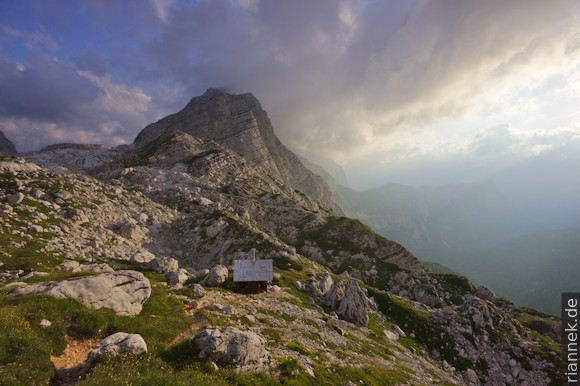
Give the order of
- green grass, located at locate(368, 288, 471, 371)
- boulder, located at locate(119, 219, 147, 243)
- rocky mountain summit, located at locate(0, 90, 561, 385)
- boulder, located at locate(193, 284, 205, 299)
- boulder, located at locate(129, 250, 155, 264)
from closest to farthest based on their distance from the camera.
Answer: rocky mountain summit, located at locate(0, 90, 561, 385) < boulder, located at locate(193, 284, 205, 299) < green grass, located at locate(368, 288, 471, 371) < boulder, located at locate(129, 250, 155, 264) < boulder, located at locate(119, 219, 147, 243)

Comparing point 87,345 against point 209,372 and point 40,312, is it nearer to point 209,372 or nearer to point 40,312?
point 40,312

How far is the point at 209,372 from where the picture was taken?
1920 centimetres

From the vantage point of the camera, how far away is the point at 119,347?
1866 cm

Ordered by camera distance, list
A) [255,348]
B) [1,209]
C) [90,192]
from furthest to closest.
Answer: [90,192], [1,209], [255,348]

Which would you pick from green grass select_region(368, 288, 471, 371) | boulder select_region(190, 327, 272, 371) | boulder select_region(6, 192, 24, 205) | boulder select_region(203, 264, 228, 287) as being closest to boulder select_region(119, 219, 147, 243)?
boulder select_region(6, 192, 24, 205)

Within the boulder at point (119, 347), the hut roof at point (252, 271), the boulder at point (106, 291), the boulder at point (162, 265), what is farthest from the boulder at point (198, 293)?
the boulder at point (162, 265)

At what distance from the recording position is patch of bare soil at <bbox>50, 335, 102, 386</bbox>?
56.4 ft

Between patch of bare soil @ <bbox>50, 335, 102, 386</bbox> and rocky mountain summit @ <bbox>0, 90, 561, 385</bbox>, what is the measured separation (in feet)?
0.48

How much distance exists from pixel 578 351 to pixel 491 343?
30.2 metres

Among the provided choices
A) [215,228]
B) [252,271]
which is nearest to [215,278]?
[252,271]

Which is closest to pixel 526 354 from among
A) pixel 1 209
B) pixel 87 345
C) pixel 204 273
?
pixel 204 273

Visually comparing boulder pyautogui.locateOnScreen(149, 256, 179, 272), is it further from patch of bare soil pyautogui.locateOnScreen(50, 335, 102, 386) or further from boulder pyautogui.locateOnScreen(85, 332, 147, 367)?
boulder pyautogui.locateOnScreen(85, 332, 147, 367)

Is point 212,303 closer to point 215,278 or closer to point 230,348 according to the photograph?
point 215,278

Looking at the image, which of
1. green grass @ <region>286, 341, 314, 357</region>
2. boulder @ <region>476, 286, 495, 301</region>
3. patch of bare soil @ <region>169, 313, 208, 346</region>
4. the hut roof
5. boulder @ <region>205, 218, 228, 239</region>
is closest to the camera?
patch of bare soil @ <region>169, 313, 208, 346</region>
